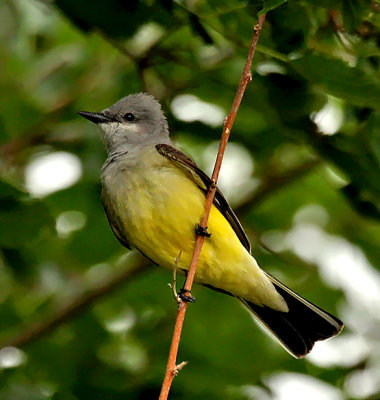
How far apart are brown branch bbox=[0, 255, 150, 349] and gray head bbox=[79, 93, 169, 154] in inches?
37.0

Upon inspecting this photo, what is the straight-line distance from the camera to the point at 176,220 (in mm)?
4496

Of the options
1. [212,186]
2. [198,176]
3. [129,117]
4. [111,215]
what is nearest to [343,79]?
[212,186]

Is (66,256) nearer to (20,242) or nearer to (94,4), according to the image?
(20,242)

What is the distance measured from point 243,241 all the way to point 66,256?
4.24 ft

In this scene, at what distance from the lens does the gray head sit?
5168 millimetres

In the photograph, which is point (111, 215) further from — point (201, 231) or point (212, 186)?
point (212, 186)

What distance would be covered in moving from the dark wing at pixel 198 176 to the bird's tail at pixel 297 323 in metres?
0.58

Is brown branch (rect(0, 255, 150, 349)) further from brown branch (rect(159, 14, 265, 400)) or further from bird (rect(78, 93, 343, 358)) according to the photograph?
brown branch (rect(159, 14, 265, 400))

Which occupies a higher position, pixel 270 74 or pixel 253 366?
pixel 270 74

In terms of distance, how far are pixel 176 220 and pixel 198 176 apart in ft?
0.89

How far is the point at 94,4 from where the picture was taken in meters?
4.57

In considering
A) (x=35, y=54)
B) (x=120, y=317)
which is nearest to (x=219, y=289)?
(x=120, y=317)

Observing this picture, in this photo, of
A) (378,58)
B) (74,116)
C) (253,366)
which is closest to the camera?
(378,58)

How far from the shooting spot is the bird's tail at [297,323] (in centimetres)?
496
